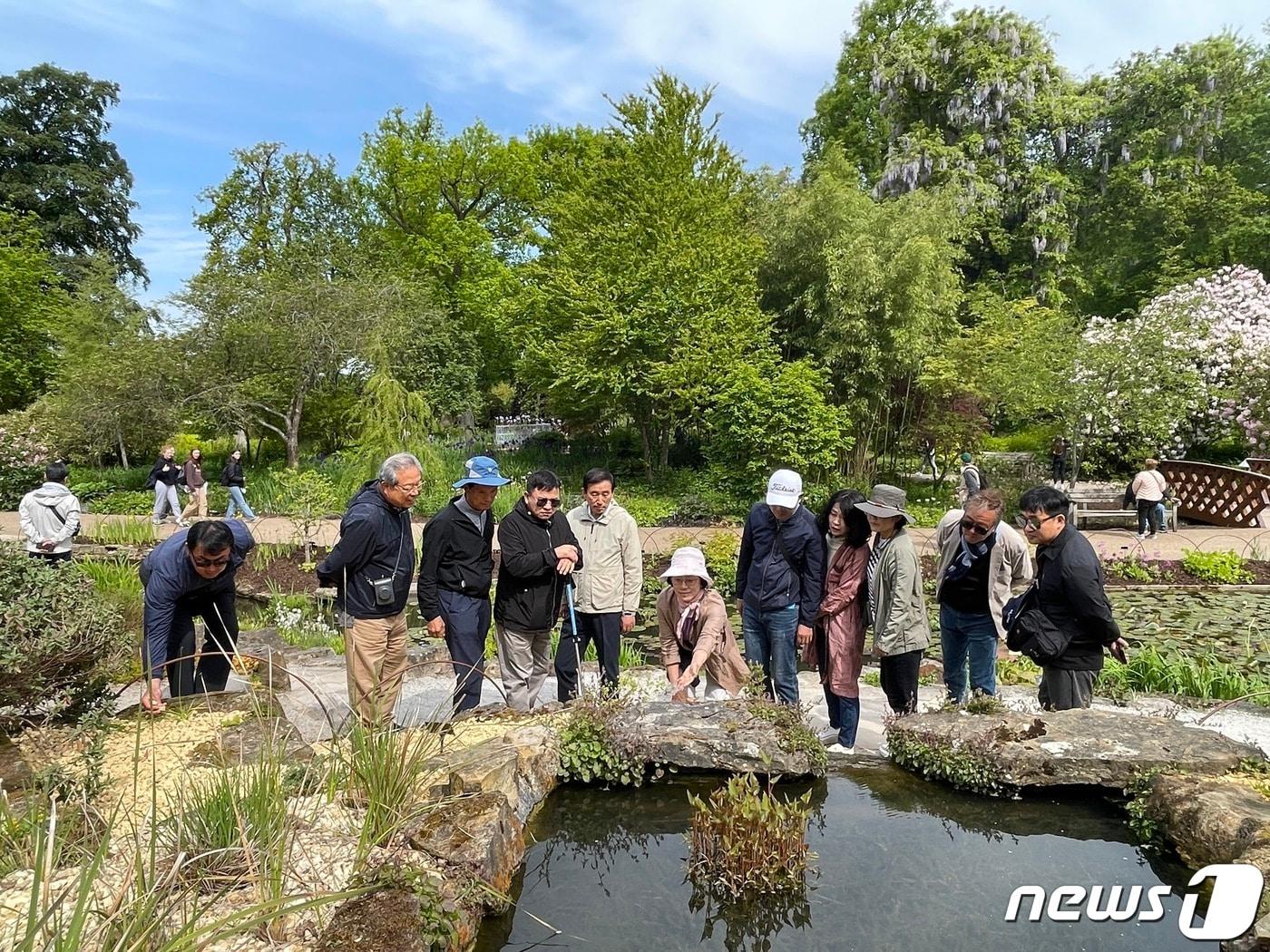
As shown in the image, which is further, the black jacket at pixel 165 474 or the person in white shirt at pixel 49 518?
the black jacket at pixel 165 474

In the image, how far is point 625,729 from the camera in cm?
361

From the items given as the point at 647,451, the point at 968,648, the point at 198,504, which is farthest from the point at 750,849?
the point at 647,451

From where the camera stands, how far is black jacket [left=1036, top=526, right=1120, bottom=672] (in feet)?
11.8

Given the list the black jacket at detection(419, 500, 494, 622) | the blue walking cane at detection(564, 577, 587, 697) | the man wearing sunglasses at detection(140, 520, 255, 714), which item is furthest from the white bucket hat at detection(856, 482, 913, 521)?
the man wearing sunglasses at detection(140, 520, 255, 714)

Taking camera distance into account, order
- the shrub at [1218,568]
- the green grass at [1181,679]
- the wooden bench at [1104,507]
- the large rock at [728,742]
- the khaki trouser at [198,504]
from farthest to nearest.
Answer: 1. the khaki trouser at [198,504]
2. the wooden bench at [1104,507]
3. the shrub at [1218,568]
4. the green grass at [1181,679]
5. the large rock at [728,742]

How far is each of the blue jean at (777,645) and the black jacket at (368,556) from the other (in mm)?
1918

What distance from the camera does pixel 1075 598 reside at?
3.61 metres

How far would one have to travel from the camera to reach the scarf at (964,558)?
4105 millimetres

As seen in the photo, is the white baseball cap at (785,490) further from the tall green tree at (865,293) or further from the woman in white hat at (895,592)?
the tall green tree at (865,293)

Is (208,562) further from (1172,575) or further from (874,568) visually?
(1172,575)

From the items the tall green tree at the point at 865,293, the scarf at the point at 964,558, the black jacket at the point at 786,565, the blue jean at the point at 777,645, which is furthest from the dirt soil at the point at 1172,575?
the tall green tree at the point at 865,293

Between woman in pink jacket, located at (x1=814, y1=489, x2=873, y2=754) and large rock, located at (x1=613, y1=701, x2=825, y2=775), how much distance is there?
1.64 feet

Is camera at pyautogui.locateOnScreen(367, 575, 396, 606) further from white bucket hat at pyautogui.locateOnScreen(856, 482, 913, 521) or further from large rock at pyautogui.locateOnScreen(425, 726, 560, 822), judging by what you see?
white bucket hat at pyautogui.locateOnScreen(856, 482, 913, 521)

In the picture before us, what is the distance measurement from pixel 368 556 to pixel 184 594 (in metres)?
0.93
